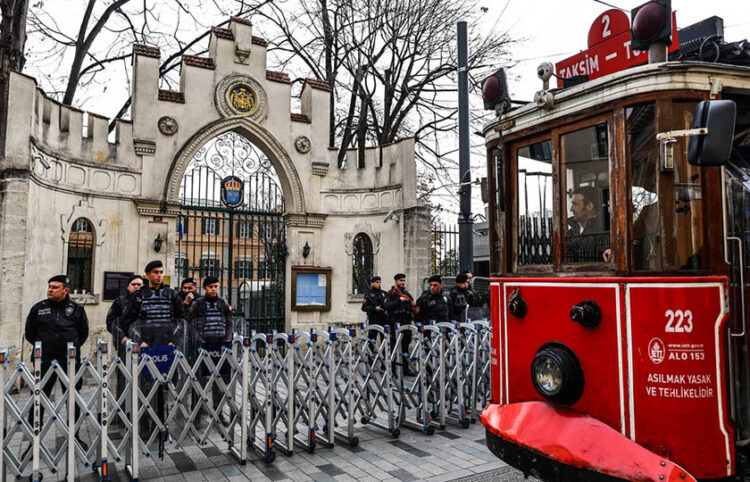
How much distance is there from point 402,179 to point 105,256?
7351mm

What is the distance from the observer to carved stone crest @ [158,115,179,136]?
12.3m

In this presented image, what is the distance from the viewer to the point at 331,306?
13.9m

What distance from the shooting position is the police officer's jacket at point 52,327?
251 inches

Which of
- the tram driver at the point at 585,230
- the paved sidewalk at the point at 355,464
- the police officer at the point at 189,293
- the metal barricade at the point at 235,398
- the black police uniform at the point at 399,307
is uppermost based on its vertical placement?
the tram driver at the point at 585,230

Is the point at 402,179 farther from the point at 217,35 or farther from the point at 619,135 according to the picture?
→ the point at 619,135

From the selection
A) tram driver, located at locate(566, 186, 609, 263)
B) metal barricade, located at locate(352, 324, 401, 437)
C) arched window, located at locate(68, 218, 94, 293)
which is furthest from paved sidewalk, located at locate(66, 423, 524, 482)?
arched window, located at locate(68, 218, 94, 293)

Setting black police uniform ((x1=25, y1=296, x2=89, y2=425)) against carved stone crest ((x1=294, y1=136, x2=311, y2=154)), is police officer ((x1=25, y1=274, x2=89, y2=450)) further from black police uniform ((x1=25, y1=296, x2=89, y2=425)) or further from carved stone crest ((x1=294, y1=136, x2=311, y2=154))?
carved stone crest ((x1=294, y1=136, x2=311, y2=154))

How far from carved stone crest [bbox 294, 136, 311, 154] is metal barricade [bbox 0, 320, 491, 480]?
7737 millimetres

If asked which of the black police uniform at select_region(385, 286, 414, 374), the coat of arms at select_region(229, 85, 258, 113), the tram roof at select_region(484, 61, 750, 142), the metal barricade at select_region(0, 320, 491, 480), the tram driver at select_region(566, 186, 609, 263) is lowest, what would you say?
the metal barricade at select_region(0, 320, 491, 480)

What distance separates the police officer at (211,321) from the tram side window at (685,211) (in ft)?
19.2

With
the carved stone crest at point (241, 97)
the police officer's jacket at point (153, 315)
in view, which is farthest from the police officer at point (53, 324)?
the carved stone crest at point (241, 97)

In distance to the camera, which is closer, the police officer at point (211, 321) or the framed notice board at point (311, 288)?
the police officer at point (211, 321)

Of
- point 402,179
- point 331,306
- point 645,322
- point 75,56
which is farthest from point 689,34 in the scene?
point 75,56

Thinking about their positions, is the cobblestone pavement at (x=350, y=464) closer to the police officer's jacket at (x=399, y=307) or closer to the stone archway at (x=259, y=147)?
the police officer's jacket at (x=399, y=307)
